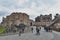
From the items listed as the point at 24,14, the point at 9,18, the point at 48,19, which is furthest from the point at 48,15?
the point at 9,18

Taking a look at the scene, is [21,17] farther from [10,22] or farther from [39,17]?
[39,17]

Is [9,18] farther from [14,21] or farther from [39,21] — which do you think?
[39,21]

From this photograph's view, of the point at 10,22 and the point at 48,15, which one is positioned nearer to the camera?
the point at 10,22

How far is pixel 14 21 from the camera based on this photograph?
404 ft

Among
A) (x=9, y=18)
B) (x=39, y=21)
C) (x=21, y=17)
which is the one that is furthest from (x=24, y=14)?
(x=39, y=21)

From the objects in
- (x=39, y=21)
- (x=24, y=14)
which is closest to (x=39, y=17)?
(x=39, y=21)

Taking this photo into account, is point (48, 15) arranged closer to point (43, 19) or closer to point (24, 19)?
point (43, 19)

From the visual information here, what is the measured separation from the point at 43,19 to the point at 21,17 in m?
24.4

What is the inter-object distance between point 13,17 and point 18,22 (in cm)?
629

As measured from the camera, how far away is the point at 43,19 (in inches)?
5684

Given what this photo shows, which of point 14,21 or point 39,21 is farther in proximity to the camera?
point 39,21

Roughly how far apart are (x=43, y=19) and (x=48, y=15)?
5.08m

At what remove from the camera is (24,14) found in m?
127

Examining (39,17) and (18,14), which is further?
(39,17)
